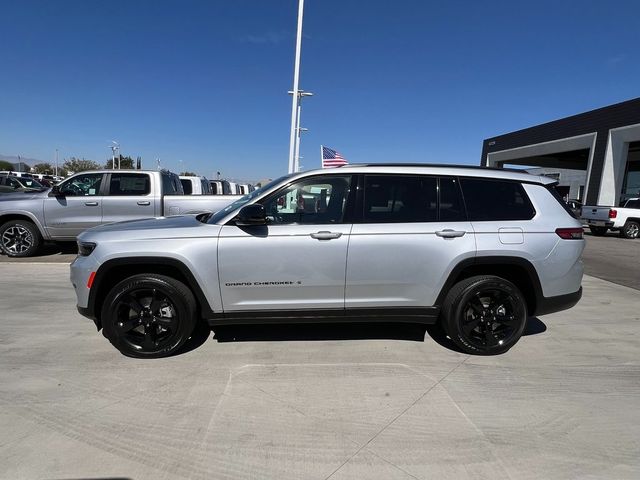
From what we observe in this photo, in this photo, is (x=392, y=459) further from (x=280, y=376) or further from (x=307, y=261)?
(x=307, y=261)

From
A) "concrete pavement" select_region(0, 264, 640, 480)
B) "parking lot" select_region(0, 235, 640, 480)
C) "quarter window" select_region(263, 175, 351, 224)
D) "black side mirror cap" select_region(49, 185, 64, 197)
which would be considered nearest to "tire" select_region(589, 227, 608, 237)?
"parking lot" select_region(0, 235, 640, 480)

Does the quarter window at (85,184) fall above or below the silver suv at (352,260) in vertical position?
above

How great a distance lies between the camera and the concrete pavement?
260cm

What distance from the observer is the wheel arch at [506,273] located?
4.03 meters

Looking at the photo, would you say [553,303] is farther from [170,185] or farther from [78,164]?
[78,164]

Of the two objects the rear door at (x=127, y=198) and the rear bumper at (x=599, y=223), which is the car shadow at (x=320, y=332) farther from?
the rear bumper at (x=599, y=223)

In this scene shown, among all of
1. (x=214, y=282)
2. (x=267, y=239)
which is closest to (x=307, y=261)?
(x=267, y=239)

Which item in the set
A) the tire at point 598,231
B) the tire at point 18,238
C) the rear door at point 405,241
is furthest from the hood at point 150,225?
the tire at point 598,231

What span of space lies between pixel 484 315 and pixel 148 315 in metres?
3.26

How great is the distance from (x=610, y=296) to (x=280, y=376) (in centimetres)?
603

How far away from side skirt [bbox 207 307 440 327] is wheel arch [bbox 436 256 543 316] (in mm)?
233

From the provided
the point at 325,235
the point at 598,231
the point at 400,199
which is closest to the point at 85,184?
the point at 325,235

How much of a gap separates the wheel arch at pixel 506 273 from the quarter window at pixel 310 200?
1.28 metres

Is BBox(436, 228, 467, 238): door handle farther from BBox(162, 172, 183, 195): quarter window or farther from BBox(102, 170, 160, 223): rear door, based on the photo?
BBox(162, 172, 183, 195): quarter window
